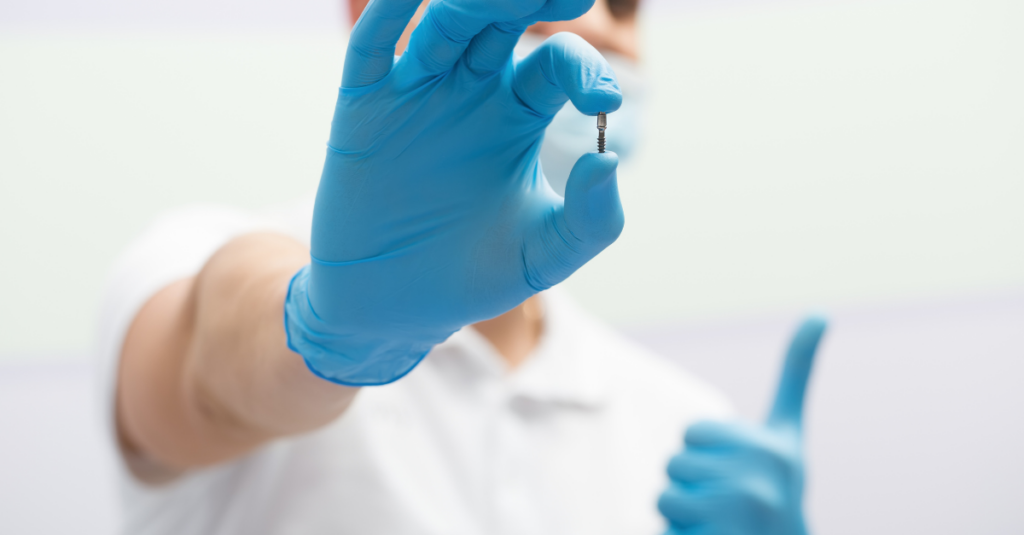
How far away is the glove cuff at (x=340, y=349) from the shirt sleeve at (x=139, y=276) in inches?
8.8

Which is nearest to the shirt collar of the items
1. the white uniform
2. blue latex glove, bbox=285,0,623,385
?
the white uniform

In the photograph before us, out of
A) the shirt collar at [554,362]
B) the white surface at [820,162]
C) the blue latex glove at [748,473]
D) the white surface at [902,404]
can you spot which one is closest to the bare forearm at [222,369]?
the shirt collar at [554,362]

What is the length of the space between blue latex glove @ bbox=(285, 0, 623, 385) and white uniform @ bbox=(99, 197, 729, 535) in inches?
12.3

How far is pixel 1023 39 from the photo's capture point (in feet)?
5.33

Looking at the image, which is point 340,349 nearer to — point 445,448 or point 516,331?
point 445,448

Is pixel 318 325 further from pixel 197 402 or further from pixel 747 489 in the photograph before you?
pixel 747 489

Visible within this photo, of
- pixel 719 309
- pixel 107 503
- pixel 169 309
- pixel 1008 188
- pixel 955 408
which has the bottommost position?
pixel 107 503

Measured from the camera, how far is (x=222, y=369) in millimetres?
531

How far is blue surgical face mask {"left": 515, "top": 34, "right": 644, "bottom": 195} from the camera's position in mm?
767

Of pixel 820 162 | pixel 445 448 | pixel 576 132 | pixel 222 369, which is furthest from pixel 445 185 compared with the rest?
pixel 820 162

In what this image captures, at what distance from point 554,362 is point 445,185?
605mm

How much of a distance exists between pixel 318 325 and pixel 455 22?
0.66ft

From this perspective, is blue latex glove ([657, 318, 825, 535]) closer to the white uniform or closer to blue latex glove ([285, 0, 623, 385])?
the white uniform

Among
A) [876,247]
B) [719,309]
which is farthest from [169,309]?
[876,247]
